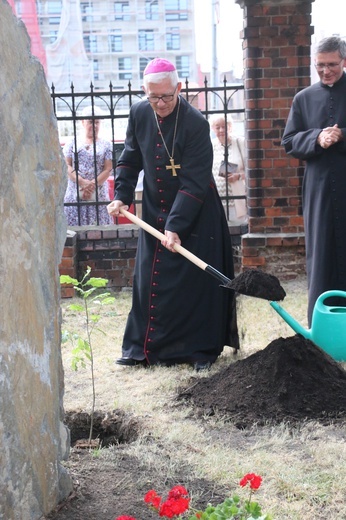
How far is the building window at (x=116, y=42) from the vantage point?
34.4 metres

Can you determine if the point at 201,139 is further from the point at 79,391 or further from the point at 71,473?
→ the point at 71,473

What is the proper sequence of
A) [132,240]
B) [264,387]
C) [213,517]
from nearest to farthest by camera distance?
[213,517]
[264,387]
[132,240]

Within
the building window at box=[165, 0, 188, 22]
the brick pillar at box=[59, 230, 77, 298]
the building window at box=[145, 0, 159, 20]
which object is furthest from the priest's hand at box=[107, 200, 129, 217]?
the building window at box=[165, 0, 188, 22]

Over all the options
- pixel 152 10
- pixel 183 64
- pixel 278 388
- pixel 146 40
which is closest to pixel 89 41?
pixel 146 40

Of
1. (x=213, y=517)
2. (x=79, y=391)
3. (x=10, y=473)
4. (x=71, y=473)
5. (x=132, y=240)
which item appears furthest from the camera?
(x=132, y=240)

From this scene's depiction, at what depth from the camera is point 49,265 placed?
3.05 meters

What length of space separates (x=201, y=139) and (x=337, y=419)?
214 centimetres

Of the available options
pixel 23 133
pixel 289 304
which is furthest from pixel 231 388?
pixel 289 304

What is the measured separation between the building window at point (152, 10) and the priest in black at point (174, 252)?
1202 inches

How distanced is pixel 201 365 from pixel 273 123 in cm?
344

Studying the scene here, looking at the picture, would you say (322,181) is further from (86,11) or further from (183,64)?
(183,64)

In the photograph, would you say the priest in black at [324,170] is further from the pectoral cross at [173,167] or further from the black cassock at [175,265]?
the pectoral cross at [173,167]

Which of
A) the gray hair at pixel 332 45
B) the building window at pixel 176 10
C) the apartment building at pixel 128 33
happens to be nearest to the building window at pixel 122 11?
the apartment building at pixel 128 33

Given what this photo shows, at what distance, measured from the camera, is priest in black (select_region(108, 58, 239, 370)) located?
578cm
